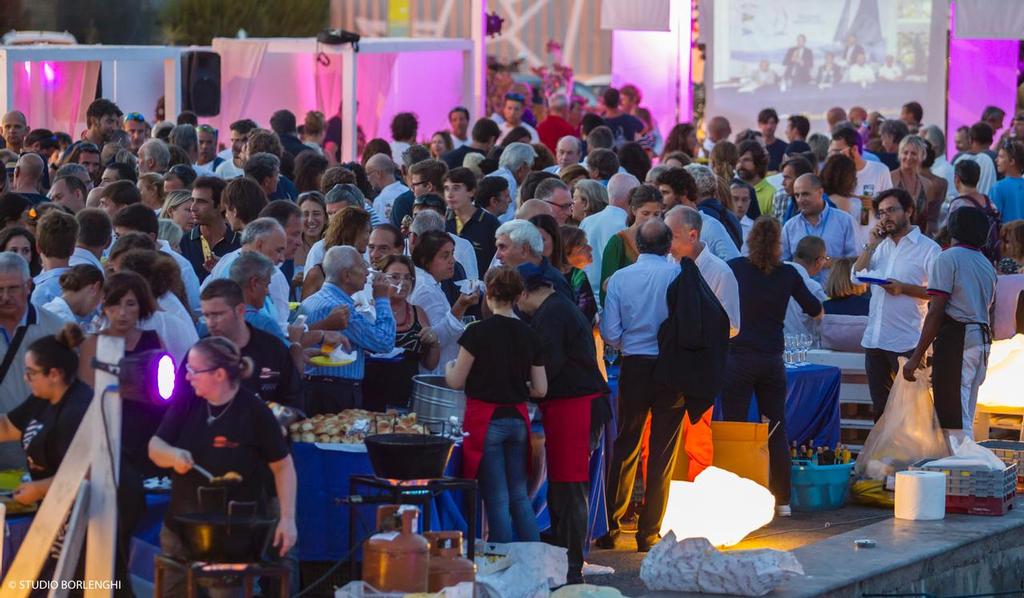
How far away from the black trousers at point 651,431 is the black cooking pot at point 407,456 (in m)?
1.72

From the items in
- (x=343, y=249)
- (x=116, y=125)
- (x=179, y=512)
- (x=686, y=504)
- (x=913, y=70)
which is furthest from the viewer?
(x=913, y=70)

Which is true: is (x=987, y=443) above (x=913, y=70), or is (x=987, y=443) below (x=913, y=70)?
below

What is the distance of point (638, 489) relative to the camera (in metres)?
8.46

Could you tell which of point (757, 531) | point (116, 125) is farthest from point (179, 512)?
point (116, 125)

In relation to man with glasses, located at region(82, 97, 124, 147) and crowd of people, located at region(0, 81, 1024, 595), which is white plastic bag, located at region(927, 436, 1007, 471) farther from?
man with glasses, located at region(82, 97, 124, 147)

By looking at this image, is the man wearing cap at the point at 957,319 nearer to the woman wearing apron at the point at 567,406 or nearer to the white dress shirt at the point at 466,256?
the white dress shirt at the point at 466,256

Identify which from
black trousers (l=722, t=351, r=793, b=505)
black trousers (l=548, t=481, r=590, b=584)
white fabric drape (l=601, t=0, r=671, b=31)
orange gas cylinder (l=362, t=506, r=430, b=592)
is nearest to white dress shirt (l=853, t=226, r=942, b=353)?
black trousers (l=722, t=351, r=793, b=505)

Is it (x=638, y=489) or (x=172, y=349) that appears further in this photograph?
(x=638, y=489)

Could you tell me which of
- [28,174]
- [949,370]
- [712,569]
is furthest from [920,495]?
[28,174]

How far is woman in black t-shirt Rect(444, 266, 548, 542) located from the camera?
22.4 ft

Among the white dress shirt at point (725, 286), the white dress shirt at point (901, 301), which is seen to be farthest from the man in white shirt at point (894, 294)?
the white dress shirt at point (725, 286)

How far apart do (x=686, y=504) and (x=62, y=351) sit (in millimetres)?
3203

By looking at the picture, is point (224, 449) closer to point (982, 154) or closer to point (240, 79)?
point (982, 154)

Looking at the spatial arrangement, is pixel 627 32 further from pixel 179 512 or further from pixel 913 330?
pixel 179 512
